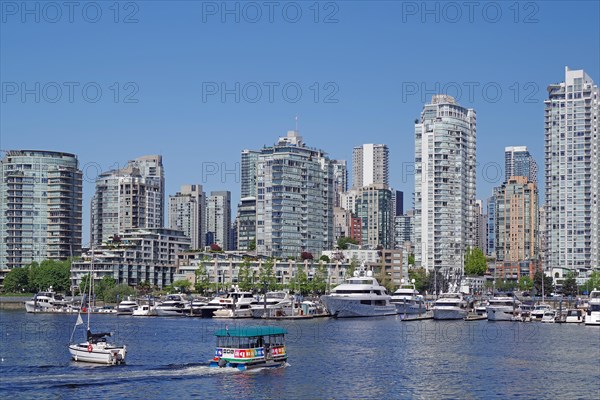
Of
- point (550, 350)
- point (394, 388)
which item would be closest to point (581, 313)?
point (550, 350)

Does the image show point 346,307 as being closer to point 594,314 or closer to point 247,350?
point 594,314

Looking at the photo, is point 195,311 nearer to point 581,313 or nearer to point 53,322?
point 53,322

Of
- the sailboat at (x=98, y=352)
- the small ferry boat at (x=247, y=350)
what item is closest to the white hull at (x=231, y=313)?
the sailboat at (x=98, y=352)

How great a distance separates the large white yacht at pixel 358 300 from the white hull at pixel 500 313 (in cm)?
2320

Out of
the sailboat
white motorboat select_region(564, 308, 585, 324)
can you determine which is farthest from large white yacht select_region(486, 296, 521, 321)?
the sailboat

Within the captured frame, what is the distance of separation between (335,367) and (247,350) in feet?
38.9

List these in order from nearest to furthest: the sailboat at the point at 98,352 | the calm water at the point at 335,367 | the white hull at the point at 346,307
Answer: the calm water at the point at 335,367
the sailboat at the point at 98,352
the white hull at the point at 346,307

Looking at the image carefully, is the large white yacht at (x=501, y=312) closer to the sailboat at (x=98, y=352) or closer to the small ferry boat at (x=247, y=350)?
the small ferry boat at (x=247, y=350)

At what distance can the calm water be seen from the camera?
80250 millimetres

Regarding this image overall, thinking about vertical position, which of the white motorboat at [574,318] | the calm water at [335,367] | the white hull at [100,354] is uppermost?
the white hull at [100,354]

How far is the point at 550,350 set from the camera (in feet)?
385

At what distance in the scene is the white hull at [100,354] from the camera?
303ft

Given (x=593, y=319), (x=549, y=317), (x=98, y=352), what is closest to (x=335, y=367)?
(x=98, y=352)

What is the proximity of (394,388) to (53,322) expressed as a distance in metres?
103
